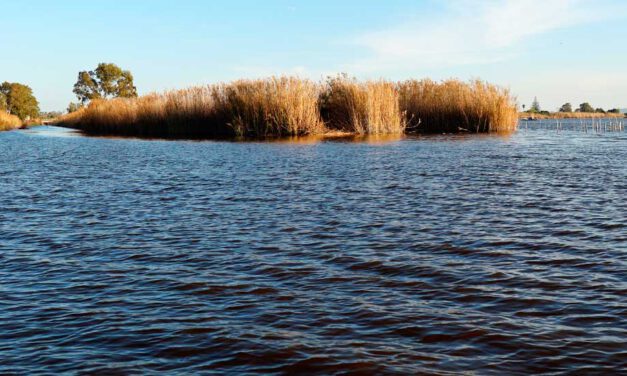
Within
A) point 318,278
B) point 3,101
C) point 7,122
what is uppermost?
point 3,101

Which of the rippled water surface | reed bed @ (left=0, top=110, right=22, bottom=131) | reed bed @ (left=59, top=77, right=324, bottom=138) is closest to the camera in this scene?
the rippled water surface

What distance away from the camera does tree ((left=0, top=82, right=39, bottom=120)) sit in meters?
133

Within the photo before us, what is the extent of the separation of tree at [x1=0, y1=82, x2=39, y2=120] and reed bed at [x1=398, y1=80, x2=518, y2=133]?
112 meters

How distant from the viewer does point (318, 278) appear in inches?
327

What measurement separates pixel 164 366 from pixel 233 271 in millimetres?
3244

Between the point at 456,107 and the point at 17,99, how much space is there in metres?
116

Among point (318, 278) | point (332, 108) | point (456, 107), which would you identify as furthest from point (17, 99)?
point (318, 278)

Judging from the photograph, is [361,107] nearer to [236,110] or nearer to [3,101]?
[236,110]

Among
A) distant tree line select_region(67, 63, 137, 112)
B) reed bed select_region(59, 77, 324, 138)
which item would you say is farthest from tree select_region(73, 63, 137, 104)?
reed bed select_region(59, 77, 324, 138)

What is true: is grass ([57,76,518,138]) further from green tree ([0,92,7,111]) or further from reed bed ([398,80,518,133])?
green tree ([0,92,7,111])

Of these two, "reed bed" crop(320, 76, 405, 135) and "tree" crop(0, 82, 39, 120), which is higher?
"tree" crop(0, 82, 39, 120)

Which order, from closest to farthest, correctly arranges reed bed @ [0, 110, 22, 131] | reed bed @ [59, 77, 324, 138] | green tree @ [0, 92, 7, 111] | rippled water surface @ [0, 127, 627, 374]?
rippled water surface @ [0, 127, 627, 374] → reed bed @ [59, 77, 324, 138] → reed bed @ [0, 110, 22, 131] → green tree @ [0, 92, 7, 111]

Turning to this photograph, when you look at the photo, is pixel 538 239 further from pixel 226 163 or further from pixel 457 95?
pixel 457 95

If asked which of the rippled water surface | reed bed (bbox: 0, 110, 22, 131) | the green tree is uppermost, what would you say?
the green tree
